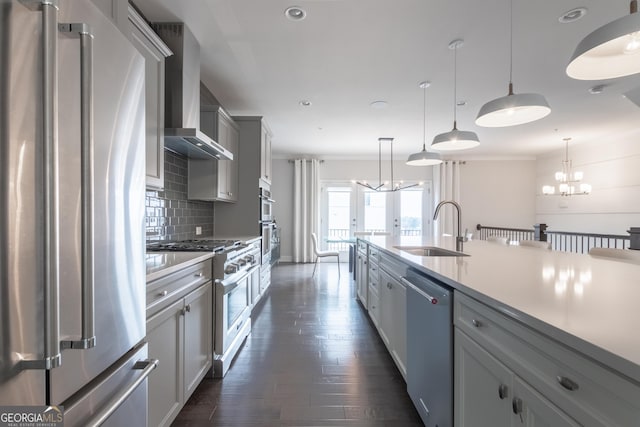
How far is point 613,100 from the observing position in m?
3.76

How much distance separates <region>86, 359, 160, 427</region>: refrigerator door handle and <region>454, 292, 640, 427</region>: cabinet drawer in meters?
1.18

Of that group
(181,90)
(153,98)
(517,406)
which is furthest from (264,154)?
(517,406)

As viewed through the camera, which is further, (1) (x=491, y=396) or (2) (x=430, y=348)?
(2) (x=430, y=348)

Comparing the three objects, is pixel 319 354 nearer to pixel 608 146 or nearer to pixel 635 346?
pixel 635 346

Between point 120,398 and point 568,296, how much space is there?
4.76 ft

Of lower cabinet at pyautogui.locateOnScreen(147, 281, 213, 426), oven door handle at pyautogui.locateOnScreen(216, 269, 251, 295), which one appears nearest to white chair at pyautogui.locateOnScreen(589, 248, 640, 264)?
oven door handle at pyautogui.locateOnScreen(216, 269, 251, 295)

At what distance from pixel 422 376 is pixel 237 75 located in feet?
10.5

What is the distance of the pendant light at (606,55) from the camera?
1.14m

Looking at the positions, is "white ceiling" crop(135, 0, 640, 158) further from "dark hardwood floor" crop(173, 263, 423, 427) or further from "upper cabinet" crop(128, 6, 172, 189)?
"dark hardwood floor" crop(173, 263, 423, 427)

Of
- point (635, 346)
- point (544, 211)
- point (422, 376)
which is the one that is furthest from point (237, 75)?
point (544, 211)

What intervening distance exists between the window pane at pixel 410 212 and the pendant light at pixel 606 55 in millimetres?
5980

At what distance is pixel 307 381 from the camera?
1.97 metres

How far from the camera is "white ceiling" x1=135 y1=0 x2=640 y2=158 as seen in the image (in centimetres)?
208

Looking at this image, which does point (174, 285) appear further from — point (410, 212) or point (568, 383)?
point (410, 212)
